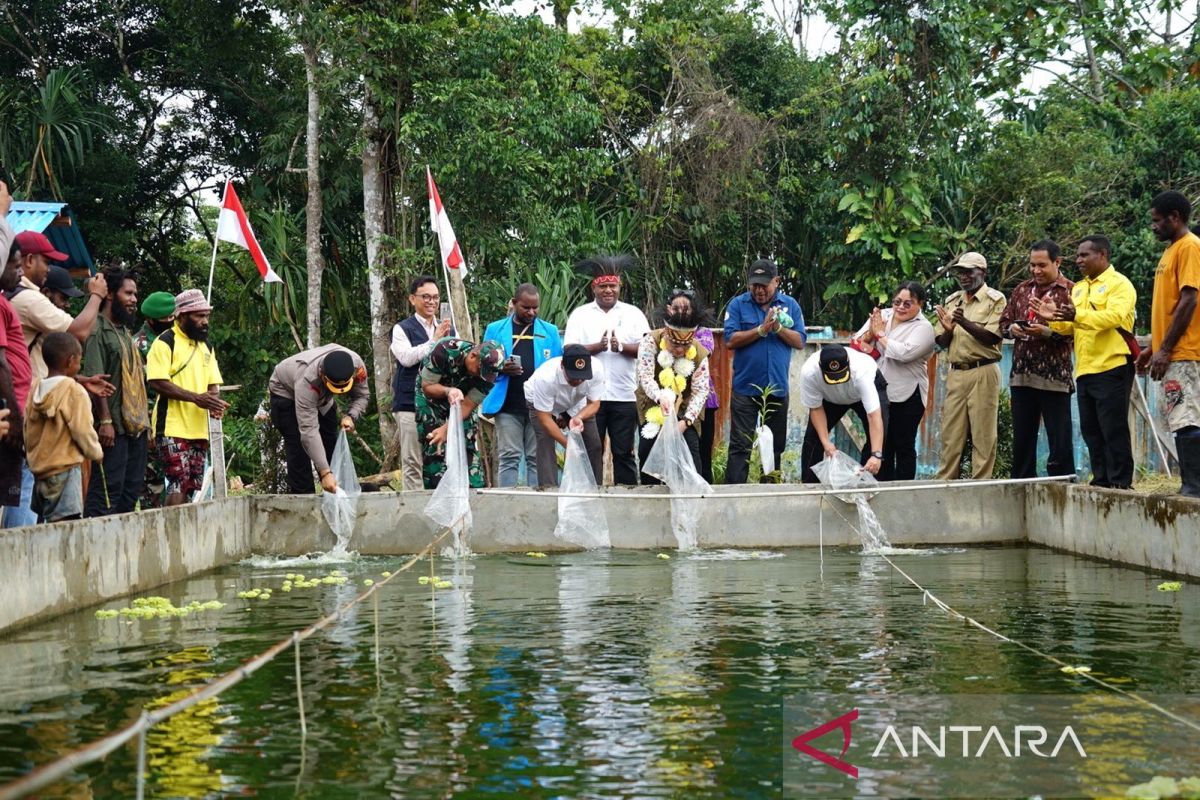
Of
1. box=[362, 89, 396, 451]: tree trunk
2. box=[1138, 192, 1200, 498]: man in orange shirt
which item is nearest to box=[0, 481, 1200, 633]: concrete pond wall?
box=[1138, 192, 1200, 498]: man in orange shirt

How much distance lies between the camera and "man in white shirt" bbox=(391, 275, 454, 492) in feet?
40.2

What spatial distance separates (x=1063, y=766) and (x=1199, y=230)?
650 centimetres

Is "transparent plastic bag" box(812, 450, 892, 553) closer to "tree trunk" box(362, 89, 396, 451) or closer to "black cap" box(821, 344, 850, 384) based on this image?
"black cap" box(821, 344, 850, 384)

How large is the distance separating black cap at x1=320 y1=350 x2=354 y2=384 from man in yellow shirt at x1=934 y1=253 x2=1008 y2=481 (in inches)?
181

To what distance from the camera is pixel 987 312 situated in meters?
12.1

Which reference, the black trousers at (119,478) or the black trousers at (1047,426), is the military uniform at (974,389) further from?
the black trousers at (119,478)

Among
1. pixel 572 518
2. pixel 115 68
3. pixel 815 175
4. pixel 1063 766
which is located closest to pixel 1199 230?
pixel 572 518

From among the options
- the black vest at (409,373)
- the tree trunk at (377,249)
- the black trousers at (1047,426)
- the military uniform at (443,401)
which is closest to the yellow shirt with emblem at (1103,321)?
the black trousers at (1047,426)

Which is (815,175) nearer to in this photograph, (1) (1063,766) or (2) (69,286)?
(2) (69,286)

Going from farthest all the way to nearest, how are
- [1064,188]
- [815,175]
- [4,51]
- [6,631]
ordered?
[4,51] → [815,175] → [1064,188] → [6,631]

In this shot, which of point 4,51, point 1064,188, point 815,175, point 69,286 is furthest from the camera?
point 4,51

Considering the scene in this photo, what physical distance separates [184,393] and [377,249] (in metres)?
7.50

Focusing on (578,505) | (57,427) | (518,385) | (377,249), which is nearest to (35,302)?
(57,427)

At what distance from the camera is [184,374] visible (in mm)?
11234
